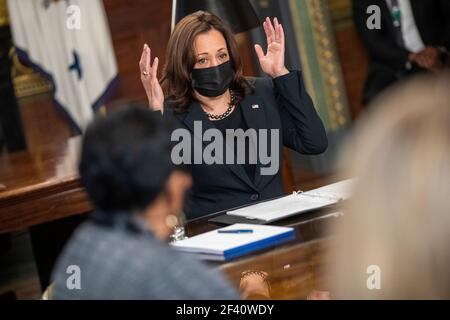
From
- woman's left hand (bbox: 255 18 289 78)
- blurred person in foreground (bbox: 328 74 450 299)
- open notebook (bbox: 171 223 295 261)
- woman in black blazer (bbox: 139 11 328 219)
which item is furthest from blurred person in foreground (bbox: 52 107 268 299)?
woman's left hand (bbox: 255 18 289 78)

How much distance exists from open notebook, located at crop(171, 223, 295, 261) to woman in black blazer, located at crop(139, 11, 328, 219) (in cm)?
61

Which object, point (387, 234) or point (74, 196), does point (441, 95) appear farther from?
point (74, 196)

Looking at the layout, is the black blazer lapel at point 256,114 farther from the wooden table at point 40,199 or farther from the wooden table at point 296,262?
the wooden table at point 40,199

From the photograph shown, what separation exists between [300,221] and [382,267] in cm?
147

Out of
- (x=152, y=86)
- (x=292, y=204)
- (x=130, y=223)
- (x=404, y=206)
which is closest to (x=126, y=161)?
(x=130, y=223)

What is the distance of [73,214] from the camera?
390 cm

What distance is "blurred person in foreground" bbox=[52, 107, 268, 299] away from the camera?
1513mm

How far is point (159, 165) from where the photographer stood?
5.32 ft

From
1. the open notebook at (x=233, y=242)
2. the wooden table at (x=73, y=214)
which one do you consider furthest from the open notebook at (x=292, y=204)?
the open notebook at (x=233, y=242)

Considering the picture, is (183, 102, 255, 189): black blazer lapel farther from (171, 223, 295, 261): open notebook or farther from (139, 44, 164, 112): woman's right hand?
(171, 223, 295, 261): open notebook

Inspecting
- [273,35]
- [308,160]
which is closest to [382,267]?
[273,35]

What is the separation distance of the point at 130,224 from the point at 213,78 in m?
1.66

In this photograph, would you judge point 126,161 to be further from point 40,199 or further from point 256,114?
point 40,199

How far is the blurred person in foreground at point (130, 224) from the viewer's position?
4.96 ft
